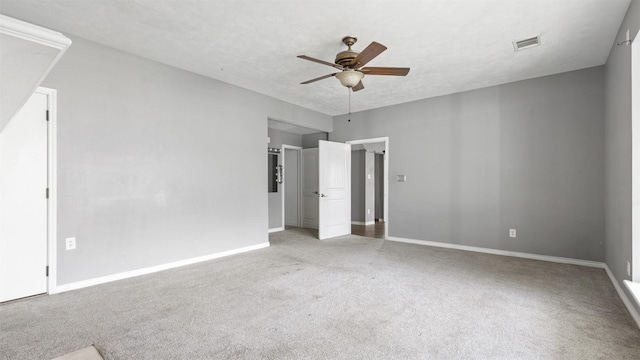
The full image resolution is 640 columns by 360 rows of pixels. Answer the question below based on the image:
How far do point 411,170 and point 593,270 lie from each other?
2825 millimetres

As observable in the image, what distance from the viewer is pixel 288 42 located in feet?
10.9

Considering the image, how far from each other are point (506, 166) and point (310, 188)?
4.23 metres

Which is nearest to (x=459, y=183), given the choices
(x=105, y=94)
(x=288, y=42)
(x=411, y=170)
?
(x=411, y=170)

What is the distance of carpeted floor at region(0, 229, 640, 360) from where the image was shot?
2.07 meters

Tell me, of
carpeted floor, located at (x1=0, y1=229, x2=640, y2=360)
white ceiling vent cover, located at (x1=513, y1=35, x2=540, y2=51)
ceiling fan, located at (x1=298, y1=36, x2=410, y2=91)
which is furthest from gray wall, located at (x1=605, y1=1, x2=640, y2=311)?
ceiling fan, located at (x1=298, y1=36, x2=410, y2=91)

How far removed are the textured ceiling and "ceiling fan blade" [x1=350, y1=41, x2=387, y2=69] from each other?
0.30 meters

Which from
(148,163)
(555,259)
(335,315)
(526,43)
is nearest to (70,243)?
(148,163)

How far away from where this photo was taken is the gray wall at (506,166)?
4117 millimetres

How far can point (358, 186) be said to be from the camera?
823cm

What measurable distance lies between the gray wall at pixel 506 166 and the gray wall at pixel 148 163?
8.98ft

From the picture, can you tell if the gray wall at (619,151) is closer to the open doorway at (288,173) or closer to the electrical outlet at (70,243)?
the open doorway at (288,173)

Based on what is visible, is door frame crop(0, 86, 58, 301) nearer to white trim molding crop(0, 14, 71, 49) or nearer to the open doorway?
white trim molding crop(0, 14, 71, 49)

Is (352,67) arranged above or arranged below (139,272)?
above

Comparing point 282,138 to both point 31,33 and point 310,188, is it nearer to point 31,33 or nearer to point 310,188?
point 310,188
